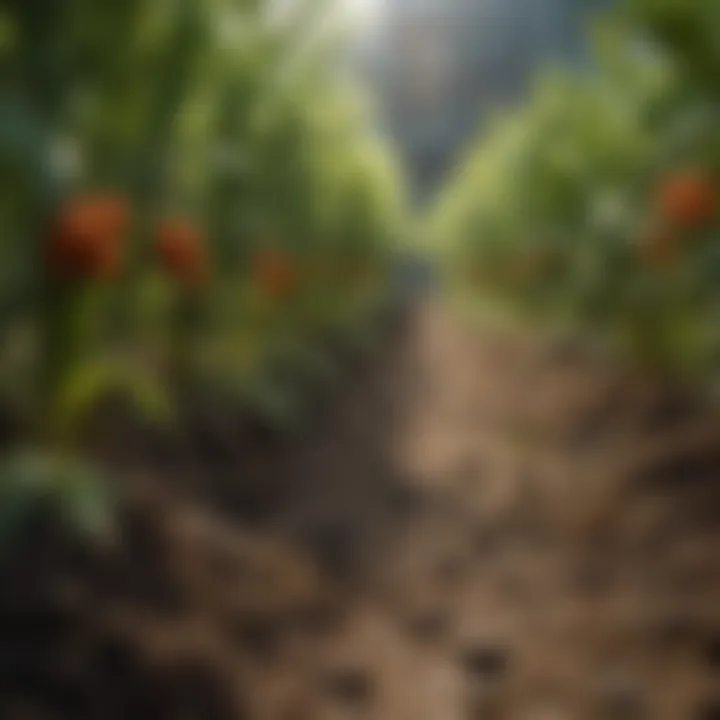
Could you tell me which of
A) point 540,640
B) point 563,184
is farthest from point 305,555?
point 563,184

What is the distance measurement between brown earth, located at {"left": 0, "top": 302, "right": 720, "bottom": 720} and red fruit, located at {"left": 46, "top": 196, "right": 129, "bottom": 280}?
27 centimetres

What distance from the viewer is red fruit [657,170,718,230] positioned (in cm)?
150

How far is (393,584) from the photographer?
1454 mm

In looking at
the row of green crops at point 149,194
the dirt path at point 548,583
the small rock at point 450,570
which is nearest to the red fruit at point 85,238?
the row of green crops at point 149,194

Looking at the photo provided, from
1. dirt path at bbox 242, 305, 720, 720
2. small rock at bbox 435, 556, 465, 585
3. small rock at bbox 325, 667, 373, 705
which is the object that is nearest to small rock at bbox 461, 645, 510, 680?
dirt path at bbox 242, 305, 720, 720

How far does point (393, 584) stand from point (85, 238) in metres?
0.56

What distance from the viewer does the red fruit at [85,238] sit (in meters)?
1.19

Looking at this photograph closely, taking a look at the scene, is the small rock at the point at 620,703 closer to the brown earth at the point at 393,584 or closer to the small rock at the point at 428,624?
the brown earth at the point at 393,584

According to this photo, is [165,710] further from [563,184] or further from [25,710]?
[563,184]

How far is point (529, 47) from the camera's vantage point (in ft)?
6.05

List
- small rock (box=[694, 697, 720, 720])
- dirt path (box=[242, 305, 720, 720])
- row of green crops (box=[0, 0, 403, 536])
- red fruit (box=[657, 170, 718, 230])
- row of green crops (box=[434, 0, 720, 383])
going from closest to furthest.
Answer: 1. small rock (box=[694, 697, 720, 720])
2. dirt path (box=[242, 305, 720, 720])
3. row of green crops (box=[0, 0, 403, 536])
4. row of green crops (box=[434, 0, 720, 383])
5. red fruit (box=[657, 170, 718, 230])

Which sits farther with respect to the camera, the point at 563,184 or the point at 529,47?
the point at 563,184

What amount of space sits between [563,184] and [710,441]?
83 centimetres

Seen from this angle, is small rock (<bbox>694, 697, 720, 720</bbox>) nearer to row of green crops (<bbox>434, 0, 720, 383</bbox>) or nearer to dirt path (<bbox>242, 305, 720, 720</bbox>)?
dirt path (<bbox>242, 305, 720, 720</bbox>)
